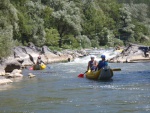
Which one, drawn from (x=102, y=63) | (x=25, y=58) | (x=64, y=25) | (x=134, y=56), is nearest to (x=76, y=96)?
(x=102, y=63)

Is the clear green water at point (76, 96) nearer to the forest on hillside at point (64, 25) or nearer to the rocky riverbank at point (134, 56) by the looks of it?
the forest on hillside at point (64, 25)

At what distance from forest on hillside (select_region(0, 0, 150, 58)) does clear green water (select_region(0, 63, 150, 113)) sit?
7.07 metres

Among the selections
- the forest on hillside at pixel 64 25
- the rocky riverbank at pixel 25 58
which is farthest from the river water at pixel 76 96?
the forest on hillside at pixel 64 25

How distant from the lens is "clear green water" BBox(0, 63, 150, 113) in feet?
42.4

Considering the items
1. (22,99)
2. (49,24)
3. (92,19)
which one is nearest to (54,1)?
(49,24)

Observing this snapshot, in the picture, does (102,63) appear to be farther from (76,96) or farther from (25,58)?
(25,58)

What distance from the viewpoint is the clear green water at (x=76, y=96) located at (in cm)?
1294

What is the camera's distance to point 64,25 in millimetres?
57688

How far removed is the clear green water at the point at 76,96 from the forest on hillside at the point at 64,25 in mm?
7067

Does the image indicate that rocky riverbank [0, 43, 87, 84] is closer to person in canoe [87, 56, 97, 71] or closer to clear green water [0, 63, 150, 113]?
person in canoe [87, 56, 97, 71]

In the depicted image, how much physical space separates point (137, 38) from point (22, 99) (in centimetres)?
6852

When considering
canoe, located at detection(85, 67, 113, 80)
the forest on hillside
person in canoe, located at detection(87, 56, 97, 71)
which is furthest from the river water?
the forest on hillside

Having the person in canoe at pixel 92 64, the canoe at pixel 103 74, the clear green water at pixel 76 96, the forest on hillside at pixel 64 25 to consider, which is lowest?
the clear green water at pixel 76 96

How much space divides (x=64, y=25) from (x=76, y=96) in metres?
42.7
